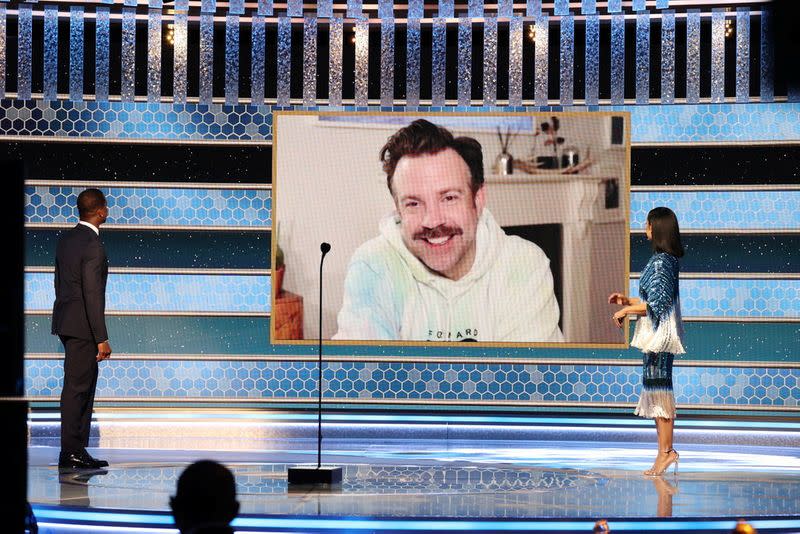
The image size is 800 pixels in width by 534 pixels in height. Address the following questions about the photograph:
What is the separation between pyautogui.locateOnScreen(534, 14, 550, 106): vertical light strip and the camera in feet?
23.3

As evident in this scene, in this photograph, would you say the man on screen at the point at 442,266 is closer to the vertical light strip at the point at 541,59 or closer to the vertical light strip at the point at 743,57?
the vertical light strip at the point at 541,59

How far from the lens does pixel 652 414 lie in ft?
18.1

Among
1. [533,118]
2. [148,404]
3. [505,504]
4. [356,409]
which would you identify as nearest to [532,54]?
[533,118]

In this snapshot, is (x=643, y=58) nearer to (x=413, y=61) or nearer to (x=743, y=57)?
(x=743, y=57)

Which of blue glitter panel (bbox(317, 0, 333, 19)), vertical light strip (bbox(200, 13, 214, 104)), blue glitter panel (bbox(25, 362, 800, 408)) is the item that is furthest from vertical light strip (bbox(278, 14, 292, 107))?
blue glitter panel (bbox(25, 362, 800, 408))

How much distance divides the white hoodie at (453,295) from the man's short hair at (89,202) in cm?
180

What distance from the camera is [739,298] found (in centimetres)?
703

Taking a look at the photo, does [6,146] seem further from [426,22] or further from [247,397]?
[426,22]

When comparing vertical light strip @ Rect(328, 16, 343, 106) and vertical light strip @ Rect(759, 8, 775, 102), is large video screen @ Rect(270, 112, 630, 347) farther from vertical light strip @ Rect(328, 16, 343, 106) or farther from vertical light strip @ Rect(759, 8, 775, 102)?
vertical light strip @ Rect(759, 8, 775, 102)

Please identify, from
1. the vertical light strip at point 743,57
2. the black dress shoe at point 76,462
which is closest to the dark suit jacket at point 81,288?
the black dress shoe at point 76,462

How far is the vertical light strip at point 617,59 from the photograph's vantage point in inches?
279

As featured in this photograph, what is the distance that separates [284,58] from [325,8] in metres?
0.37

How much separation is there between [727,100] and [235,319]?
3015 millimetres

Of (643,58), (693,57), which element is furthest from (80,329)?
(693,57)
